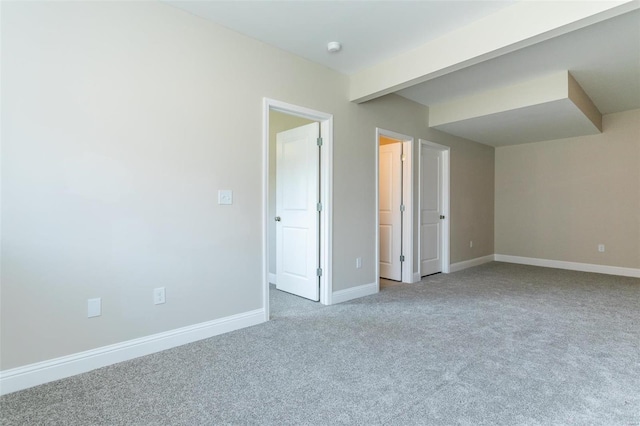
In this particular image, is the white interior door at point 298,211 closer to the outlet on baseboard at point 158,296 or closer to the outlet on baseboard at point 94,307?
the outlet on baseboard at point 158,296

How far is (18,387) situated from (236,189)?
1.84 metres

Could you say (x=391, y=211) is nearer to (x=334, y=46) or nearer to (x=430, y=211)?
(x=430, y=211)

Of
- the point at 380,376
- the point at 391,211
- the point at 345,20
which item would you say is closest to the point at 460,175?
the point at 391,211

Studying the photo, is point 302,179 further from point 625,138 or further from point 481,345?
point 625,138

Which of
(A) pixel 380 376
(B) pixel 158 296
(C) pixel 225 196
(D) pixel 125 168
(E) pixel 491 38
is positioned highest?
(E) pixel 491 38

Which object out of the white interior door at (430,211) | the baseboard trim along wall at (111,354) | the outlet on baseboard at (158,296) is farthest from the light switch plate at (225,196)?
the white interior door at (430,211)

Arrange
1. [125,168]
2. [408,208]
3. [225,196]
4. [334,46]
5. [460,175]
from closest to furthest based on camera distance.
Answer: [125,168]
[225,196]
[334,46]
[408,208]
[460,175]

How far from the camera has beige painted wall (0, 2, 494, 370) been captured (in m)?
1.90

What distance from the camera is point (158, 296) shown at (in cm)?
241

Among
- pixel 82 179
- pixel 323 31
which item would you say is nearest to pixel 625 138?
pixel 323 31

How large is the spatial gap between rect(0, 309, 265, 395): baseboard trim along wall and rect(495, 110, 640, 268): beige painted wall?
563 centimetres

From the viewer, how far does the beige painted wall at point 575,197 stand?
508 centimetres

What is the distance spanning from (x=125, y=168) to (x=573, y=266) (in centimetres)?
679

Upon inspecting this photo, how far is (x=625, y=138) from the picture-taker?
16.7 feet
